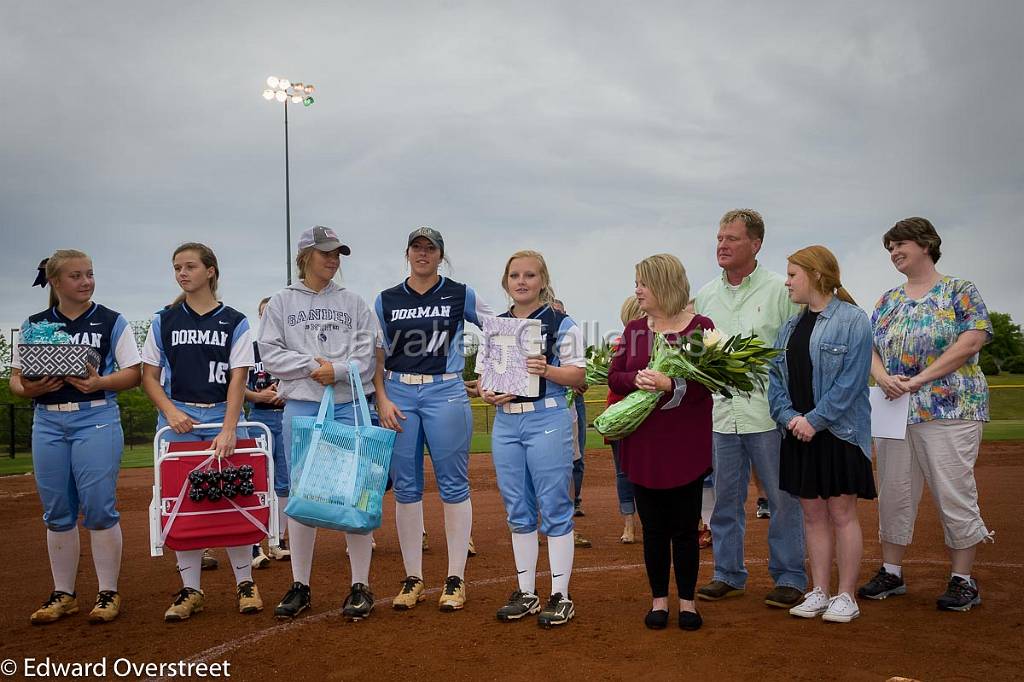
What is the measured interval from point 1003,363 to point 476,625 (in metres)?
42.9

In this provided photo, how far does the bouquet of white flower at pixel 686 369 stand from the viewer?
457 centimetres

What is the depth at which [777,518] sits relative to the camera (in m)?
5.36

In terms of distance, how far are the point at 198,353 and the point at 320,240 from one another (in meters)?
1.09

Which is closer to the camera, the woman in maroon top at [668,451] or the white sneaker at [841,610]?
the woman in maroon top at [668,451]

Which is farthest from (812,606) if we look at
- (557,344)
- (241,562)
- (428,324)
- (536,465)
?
(241,562)

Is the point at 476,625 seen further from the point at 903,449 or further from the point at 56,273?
the point at 56,273

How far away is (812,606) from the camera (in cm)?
491

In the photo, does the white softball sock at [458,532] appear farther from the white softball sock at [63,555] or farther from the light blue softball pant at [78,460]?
Answer: the white softball sock at [63,555]

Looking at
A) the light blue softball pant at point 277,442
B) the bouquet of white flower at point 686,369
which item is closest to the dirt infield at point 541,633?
the light blue softball pant at point 277,442

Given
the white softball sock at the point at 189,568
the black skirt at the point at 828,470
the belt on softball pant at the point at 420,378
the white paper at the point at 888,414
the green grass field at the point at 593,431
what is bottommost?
the green grass field at the point at 593,431

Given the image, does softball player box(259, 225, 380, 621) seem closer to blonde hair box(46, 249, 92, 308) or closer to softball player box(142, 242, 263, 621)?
softball player box(142, 242, 263, 621)

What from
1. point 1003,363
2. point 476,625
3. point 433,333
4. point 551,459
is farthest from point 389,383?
point 1003,363

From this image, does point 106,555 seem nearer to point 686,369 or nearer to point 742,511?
point 686,369

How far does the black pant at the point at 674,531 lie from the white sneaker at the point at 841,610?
840 millimetres
